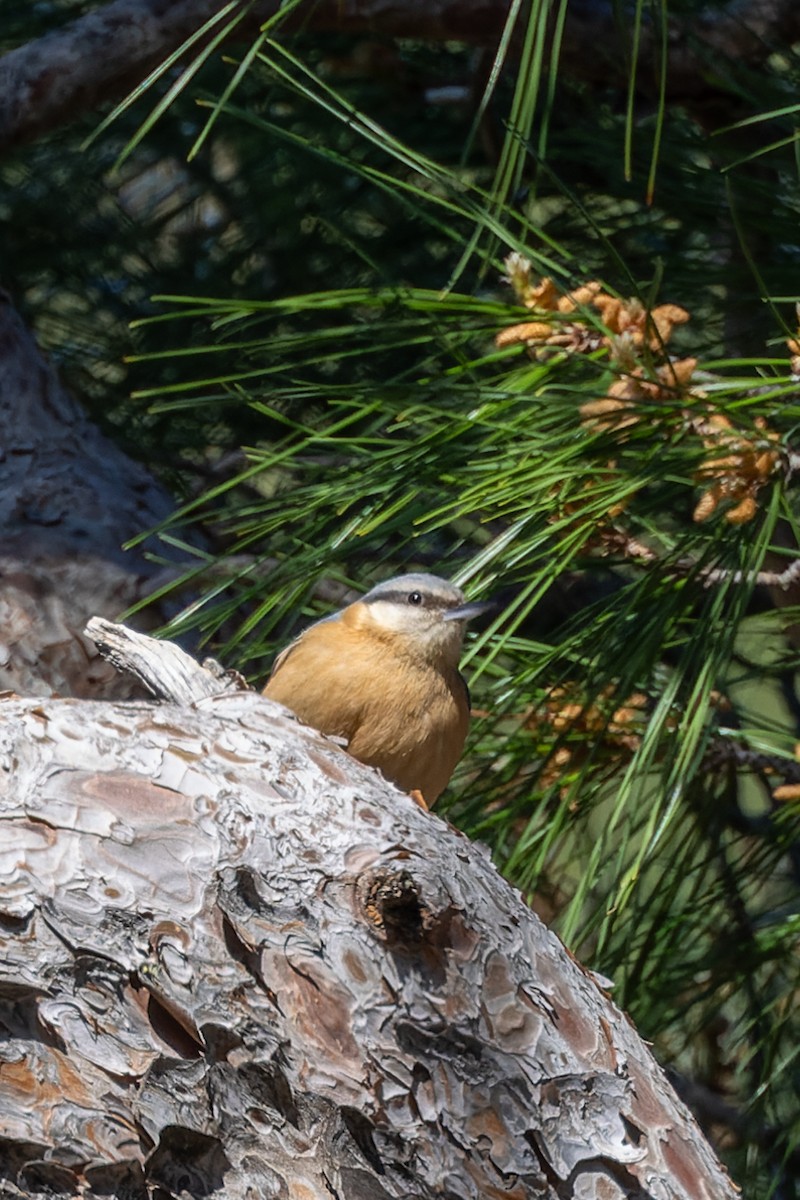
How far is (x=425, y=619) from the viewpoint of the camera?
1.48 metres

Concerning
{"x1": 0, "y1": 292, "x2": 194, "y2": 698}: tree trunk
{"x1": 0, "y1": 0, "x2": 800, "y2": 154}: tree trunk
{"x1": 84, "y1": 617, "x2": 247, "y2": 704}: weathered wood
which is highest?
{"x1": 0, "y1": 0, "x2": 800, "y2": 154}: tree trunk

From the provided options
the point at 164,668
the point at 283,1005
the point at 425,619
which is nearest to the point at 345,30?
the point at 425,619

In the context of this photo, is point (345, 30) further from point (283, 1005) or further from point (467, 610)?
point (283, 1005)

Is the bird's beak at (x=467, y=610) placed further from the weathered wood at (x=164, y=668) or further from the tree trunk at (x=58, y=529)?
the tree trunk at (x=58, y=529)

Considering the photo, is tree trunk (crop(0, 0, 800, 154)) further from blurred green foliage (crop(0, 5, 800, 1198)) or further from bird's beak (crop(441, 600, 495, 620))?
bird's beak (crop(441, 600, 495, 620))

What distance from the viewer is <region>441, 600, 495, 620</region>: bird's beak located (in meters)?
1.44

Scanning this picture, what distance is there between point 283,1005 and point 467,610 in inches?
24.4

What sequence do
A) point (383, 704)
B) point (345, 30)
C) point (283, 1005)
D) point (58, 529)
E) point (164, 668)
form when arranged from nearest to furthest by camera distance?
point (283, 1005), point (164, 668), point (383, 704), point (345, 30), point (58, 529)

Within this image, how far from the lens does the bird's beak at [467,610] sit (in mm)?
1438

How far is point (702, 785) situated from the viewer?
4.92ft

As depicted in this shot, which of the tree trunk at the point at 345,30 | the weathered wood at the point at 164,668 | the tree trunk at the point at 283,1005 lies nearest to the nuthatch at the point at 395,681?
the weathered wood at the point at 164,668

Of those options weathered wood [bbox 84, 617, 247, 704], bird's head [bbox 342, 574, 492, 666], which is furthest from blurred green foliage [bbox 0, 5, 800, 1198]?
weathered wood [bbox 84, 617, 247, 704]

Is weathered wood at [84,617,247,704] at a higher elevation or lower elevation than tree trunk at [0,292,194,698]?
higher

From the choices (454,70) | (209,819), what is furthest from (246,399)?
(454,70)
